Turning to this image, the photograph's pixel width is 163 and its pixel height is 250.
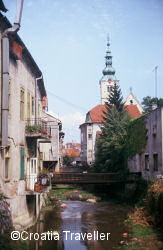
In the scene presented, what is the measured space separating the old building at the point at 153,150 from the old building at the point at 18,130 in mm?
9259

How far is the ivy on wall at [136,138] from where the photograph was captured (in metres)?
29.1

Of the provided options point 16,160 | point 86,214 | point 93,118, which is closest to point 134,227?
point 86,214

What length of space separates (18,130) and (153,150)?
525 inches

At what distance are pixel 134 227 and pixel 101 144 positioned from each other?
1975 centimetres

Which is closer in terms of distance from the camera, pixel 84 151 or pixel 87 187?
pixel 87 187

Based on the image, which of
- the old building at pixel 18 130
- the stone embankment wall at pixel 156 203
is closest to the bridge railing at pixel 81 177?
the old building at pixel 18 130

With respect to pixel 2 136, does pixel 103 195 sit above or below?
below

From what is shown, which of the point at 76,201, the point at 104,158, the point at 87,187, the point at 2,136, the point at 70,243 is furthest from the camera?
the point at 87,187

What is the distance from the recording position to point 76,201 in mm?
32656

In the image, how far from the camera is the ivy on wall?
95.6 feet

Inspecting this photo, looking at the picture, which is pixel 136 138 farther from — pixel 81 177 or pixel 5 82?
pixel 5 82

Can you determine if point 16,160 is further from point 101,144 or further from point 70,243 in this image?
point 101,144

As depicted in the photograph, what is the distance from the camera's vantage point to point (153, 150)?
88.0ft

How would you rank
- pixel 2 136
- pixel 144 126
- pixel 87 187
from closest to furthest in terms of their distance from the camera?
pixel 2 136
pixel 144 126
pixel 87 187
